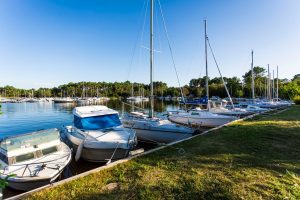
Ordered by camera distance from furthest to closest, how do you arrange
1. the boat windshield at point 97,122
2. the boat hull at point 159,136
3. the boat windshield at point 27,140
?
the boat hull at point 159,136
the boat windshield at point 97,122
the boat windshield at point 27,140

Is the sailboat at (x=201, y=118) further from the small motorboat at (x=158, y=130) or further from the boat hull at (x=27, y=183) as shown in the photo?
the boat hull at (x=27, y=183)

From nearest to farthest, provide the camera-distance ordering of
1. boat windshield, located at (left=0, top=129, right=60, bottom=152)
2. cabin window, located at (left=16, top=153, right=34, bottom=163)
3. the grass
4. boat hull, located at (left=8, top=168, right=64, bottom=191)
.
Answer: the grass, boat hull, located at (left=8, top=168, right=64, bottom=191), cabin window, located at (left=16, top=153, right=34, bottom=163), boat windshield, located at (left=0, top=129, right=60, bottom=152)

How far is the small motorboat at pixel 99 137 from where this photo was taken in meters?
9.98

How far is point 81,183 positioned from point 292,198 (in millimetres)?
4876

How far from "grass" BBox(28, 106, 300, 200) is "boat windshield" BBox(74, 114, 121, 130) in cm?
538

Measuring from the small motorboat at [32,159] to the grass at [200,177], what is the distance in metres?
2.51

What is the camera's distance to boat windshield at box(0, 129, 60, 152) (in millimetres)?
7984

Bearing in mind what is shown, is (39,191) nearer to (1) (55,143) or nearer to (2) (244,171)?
(1) (55,143)

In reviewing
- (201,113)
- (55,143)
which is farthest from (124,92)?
(55,143)

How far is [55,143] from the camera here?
9023mm

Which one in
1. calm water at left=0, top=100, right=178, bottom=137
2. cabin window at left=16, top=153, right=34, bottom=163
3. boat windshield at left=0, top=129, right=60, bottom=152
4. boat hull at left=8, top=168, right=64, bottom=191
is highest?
boat windshield at left=0, top=129, right=60, bottom=152

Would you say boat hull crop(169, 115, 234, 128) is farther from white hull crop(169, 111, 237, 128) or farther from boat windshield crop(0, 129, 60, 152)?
boat windshield crop(0, 129, 60, 152)

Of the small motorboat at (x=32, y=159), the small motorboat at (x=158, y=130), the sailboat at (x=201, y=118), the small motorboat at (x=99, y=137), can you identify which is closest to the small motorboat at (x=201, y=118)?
the sailboat at (x=201, y=118)

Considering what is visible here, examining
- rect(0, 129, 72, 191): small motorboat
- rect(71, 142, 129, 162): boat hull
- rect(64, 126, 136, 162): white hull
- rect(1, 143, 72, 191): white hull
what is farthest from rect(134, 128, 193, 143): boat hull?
rect(1, 143, 72, 191): white hull
